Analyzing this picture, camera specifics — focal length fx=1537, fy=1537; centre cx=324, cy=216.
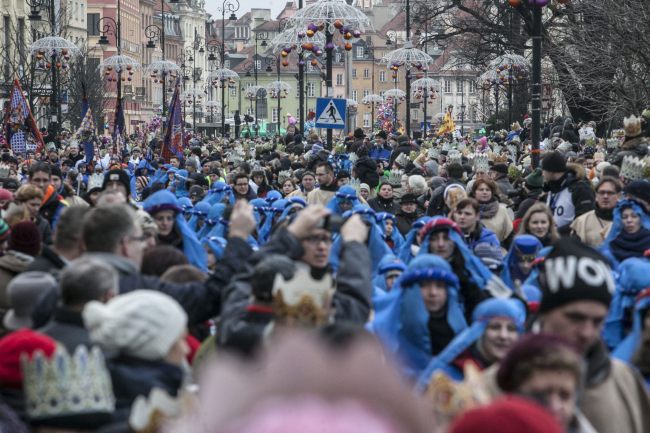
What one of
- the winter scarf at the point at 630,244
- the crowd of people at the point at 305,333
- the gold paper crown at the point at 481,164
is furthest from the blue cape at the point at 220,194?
the winter scarf at the point at 630,244

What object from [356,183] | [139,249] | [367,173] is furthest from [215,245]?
[367,173]

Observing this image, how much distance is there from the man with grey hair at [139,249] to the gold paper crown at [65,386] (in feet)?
6.30

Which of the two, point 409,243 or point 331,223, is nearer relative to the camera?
point 331,223

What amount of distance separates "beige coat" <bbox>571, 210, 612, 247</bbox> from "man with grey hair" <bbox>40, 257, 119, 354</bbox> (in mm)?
6670

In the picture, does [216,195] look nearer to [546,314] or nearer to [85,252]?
[85,252]

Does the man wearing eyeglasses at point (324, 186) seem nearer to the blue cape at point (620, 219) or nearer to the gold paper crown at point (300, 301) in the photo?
the blue cape at point (620, 219)

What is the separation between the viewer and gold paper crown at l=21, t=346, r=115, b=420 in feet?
15.2

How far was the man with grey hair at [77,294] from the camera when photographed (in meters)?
5.43

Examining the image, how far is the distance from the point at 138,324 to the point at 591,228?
758cm

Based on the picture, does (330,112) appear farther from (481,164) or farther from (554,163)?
(554,163)

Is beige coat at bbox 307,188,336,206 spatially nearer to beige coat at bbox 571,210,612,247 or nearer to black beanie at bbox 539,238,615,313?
beige coat at bbox 571,210,612,247

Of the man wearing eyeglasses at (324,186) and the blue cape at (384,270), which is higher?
the man wearing eyeglasses at (324,186)

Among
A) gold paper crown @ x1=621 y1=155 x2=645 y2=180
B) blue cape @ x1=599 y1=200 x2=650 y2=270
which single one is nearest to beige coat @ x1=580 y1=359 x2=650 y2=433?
blue cape @ x1=599 y1=200 x2=650 y2=270

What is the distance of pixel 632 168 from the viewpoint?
15070 mm
